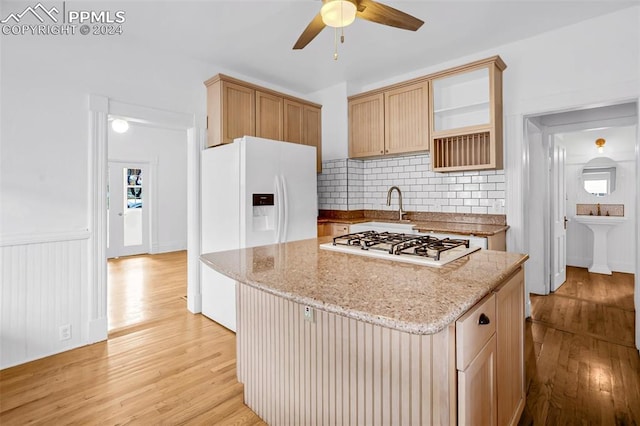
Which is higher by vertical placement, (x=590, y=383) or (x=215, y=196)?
(x=215, y=196)

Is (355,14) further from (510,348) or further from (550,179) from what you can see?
(550,179)

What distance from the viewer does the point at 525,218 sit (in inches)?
132

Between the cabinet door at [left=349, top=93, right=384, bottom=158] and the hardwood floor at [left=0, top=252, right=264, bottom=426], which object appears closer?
the hardwood floor at [left=0, top=252, right=264, bottom=426]

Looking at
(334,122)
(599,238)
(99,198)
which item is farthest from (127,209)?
(599,238)

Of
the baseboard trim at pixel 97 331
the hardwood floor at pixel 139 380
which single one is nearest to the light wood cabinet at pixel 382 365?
the hardwood floor at pixel 139 380

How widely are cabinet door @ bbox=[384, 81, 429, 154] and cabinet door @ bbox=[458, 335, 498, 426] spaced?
266 cm

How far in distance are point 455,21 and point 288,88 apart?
2.29 metres

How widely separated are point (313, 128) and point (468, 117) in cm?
190

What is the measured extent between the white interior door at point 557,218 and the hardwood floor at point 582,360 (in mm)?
311

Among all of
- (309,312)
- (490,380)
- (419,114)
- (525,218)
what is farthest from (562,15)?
(309,312)

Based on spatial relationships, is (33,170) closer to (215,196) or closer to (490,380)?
(215,196)

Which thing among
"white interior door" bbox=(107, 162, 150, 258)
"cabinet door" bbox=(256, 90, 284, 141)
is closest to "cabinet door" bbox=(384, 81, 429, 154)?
"cabinet door" bbox=(256, 90, 284, 141)

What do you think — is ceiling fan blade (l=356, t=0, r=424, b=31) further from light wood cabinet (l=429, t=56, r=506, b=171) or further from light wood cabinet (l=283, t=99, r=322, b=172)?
light wood cabinet (l=283, t=99, r=322, b=172)

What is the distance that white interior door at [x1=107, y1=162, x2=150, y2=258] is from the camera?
6727mm
